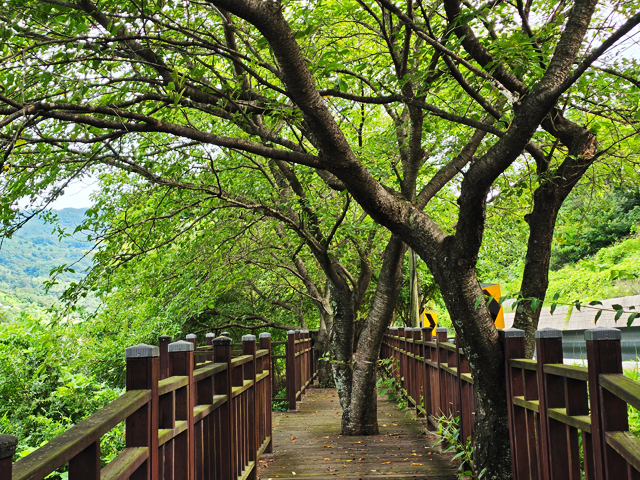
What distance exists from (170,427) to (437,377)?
4730 mm

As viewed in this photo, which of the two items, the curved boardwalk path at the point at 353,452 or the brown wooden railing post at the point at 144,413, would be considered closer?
the brown wooden railing post at the point at 144,413

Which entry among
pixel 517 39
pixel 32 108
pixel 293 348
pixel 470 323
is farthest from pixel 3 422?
pixel 517 39

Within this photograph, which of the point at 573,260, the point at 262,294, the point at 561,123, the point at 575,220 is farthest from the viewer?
the point at 573,260

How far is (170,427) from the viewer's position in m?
2.84

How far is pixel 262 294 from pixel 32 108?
14.0 metres

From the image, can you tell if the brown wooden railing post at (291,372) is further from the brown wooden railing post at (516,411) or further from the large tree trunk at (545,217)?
the brown wooden railing post at (516,411)

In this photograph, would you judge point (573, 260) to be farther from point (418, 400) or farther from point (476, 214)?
point (476, 214)

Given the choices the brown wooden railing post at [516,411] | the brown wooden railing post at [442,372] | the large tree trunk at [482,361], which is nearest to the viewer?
the brown wooden railing post at [516,411]

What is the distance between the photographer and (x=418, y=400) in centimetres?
874

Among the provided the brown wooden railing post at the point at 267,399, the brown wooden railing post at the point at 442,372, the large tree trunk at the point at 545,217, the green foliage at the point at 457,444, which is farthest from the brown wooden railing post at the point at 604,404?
the brown wooden railing post at the point at 267,399

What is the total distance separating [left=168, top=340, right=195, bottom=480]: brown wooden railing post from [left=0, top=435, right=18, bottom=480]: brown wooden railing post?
75.9 inches

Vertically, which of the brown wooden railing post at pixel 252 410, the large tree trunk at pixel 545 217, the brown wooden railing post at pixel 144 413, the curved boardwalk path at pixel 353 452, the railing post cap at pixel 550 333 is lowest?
the curved boardwalk path at pixel 353 452

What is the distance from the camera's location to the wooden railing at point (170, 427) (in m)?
1.66

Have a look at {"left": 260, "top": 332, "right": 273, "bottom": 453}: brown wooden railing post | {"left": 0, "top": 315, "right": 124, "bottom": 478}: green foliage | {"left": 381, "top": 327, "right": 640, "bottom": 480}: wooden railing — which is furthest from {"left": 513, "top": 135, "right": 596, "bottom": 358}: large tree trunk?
{"left": 0, "top": 315, "right": 124, "bottom": 478}: green foliage
